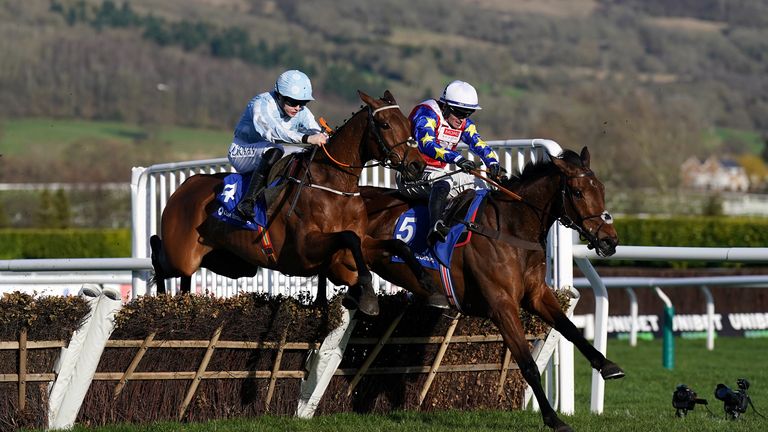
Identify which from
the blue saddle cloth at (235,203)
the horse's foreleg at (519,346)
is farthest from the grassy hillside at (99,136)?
the horse's foreleg at (519,346)

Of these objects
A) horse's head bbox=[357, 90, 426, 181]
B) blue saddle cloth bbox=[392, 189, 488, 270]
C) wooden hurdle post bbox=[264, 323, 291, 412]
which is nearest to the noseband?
horse's head bbox=[357, 90, 426, 181]

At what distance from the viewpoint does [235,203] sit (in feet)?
26.0

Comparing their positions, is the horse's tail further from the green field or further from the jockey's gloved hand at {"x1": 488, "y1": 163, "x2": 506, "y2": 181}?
the jockey's gloved hand at {"x1": 488, "y1": 163, "x2": 506, "y2": 181}

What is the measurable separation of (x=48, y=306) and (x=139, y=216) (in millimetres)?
3655

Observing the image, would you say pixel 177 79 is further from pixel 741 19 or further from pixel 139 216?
pixel 139 216

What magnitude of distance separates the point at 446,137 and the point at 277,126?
1059 millimetres

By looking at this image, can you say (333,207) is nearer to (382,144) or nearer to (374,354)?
(382,144)

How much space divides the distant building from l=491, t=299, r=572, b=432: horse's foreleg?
5814 centimetres

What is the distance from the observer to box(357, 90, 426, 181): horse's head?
7141mm

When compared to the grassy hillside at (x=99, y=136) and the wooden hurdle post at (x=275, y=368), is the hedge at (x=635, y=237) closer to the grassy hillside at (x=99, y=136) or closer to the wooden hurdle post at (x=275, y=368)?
the wooden hurdle post at (x=275, y=368)

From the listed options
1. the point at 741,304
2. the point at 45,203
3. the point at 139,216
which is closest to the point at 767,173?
the point at 45,203

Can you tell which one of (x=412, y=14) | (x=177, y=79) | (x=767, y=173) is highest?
(x=412, y=14)

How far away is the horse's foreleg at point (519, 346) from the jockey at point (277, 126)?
1583mm

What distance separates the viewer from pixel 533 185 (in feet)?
23.7
